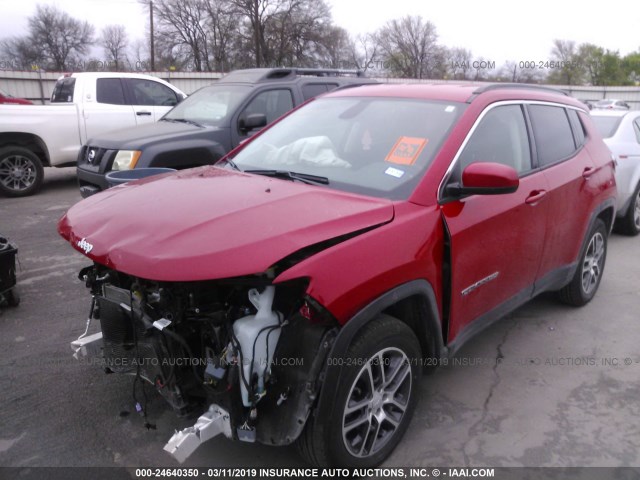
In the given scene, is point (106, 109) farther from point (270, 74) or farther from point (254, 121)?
point (254, 121)

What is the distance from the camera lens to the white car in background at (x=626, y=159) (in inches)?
271

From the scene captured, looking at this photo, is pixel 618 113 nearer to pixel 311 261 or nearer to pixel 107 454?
pixel 311 261

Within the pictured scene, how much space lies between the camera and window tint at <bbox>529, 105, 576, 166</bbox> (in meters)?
3.82

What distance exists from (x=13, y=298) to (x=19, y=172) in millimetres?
5254

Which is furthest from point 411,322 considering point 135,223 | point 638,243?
point 638,243

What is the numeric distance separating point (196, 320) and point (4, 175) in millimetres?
8034

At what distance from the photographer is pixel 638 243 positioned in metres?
6.93

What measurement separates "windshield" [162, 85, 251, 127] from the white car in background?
4.91m

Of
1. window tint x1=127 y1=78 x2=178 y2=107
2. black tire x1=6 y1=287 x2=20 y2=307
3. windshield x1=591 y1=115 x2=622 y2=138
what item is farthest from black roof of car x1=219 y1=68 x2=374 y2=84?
black tire x1=6 y1=287 x2=20 y2=307

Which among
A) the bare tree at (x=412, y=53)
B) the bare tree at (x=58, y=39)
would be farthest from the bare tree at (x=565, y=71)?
the bare tree at (x=58, y=39)

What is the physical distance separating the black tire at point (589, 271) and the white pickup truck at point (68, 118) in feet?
27.0

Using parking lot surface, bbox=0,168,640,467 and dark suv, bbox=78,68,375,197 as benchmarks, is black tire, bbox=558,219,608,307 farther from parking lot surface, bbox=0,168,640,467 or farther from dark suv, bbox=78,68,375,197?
dark suv, bbox=78,68,375,197

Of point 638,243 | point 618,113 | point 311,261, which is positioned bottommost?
point 638,243

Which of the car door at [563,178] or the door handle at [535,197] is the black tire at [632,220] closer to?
the car door at [563,178]
